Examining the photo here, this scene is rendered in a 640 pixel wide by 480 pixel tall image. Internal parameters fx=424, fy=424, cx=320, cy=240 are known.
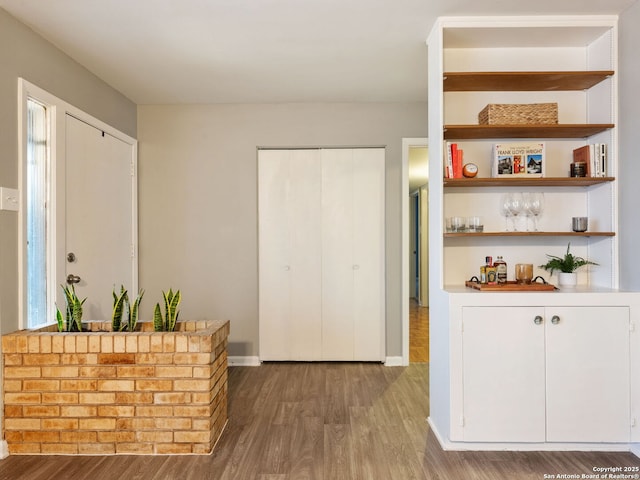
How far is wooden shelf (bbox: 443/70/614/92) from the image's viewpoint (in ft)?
7.88

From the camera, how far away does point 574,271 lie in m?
2.59

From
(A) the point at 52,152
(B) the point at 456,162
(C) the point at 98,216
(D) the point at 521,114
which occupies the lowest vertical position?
(C) the point at 98,216

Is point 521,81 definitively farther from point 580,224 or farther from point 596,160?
point 580,224

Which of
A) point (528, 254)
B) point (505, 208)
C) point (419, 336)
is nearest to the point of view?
point (505, 208)

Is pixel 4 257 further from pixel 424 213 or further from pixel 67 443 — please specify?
pixel 424 213

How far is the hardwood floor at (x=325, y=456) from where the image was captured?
2080mm

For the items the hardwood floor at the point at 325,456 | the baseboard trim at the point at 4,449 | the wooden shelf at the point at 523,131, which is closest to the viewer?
the hardwood floor at the point at 325,456

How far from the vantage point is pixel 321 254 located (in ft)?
12.8

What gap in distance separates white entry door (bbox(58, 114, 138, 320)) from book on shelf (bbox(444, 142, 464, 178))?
2465 mm

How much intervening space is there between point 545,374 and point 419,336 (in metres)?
2.85

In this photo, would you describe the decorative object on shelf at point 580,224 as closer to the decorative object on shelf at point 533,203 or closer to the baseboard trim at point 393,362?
the decorative object on shelf at point 533,203

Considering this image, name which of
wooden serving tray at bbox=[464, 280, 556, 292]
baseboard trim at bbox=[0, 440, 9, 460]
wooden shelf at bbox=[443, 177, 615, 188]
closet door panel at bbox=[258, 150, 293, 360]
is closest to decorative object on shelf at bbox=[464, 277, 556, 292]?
wooden serving tray at bbox=[464, 280, 556, 292]

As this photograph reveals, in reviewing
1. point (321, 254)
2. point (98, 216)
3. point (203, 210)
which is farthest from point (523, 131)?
point (98, 216)

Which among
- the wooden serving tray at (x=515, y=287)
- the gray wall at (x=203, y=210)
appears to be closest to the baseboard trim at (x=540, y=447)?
the wooden serving tray at (x=515, y=287)
